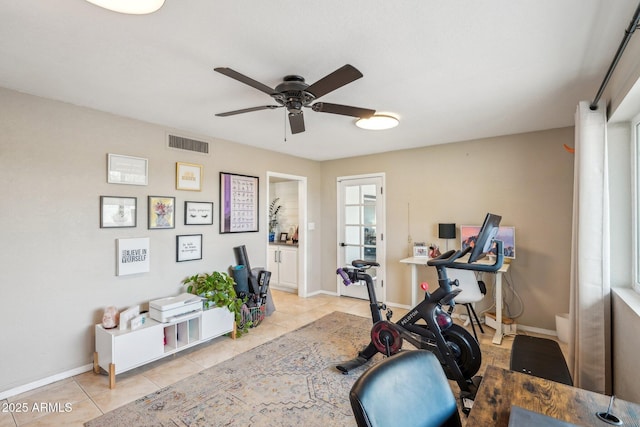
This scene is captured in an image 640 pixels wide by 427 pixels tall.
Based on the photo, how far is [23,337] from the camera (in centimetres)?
245

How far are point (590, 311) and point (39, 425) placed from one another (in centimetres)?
384

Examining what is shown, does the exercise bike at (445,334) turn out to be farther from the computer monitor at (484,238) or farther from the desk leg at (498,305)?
the desk leg at (498,305)

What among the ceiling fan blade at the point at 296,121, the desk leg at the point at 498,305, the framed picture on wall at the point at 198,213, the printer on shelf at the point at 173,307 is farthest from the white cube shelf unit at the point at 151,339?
the desk leg at the point at 498,305

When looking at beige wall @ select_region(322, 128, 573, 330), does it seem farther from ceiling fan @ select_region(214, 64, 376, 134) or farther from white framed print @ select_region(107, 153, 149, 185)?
white framed print @ select_region(107, 153, 149, 185)

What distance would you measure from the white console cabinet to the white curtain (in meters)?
4.06

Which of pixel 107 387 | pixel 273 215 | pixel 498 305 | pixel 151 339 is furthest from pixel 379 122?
pixel 273 215

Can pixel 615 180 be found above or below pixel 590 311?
above

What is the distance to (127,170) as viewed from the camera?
303cm

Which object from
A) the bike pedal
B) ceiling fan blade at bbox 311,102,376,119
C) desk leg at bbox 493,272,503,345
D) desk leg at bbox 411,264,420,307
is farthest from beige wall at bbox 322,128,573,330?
ceiling fan blade at bbox 311,102,376,119

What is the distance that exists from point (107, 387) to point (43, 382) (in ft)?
1.78

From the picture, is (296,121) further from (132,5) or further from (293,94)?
(132,5)

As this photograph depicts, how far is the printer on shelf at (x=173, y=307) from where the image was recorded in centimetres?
291

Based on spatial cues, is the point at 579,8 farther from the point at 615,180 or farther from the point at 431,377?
the point at 431,377

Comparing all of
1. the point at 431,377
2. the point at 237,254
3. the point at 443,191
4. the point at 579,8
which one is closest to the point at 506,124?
the point at 443,191
